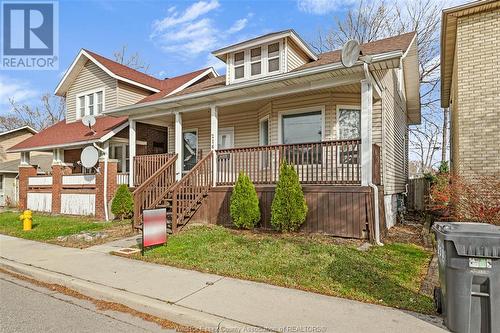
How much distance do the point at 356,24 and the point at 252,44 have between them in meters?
16.9

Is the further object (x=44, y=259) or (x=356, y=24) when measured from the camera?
(x=356, y=24)

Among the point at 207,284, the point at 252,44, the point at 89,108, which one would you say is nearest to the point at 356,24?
the point at 252,44

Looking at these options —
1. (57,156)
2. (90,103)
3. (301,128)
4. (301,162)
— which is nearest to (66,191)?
(57,156)

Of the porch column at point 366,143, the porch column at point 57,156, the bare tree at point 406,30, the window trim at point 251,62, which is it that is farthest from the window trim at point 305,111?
the bare tree at point 406,30

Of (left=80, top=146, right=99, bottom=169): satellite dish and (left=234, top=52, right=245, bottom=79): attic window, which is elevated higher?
(left=234, top=52, right=245, bottom=79): attic window

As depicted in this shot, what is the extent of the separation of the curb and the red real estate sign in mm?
1663

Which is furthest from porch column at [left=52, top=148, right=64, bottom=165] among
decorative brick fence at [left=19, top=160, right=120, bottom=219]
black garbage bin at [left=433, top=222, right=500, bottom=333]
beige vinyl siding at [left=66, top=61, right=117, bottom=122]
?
black garbage bin at [left=433, top=222, right=500, bottom=333]

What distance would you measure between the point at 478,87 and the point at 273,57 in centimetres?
605

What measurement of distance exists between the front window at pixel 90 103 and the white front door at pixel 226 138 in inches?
283

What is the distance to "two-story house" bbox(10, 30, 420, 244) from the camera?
316 inches

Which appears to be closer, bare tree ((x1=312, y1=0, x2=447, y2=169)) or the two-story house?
the two-story house

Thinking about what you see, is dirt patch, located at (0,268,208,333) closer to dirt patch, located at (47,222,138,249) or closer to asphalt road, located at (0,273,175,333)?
asphalt road, located at (0,273,175,333)

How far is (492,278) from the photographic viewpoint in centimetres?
320

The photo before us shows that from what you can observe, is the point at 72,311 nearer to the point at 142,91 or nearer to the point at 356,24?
the point at 142,91
